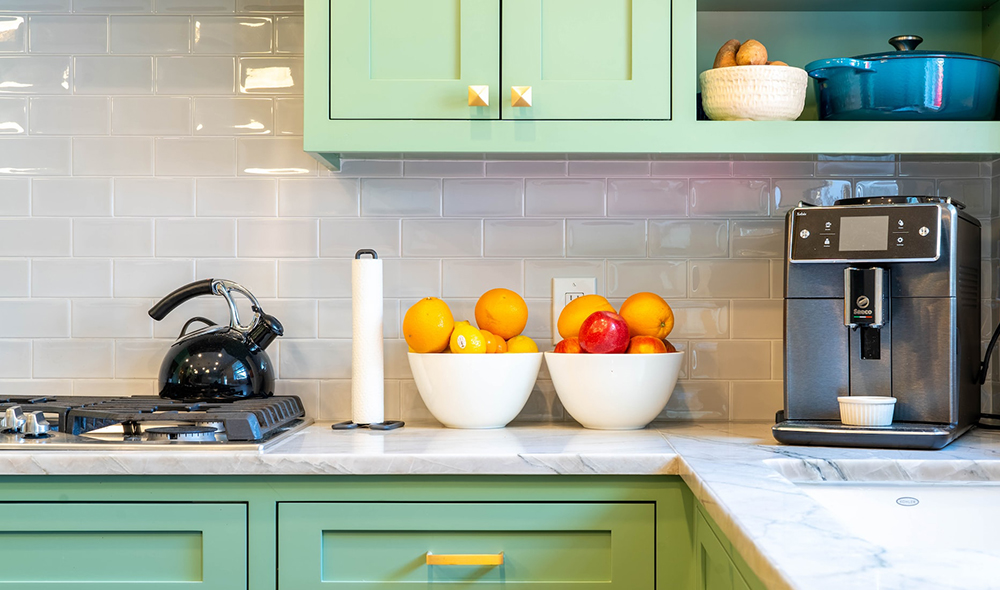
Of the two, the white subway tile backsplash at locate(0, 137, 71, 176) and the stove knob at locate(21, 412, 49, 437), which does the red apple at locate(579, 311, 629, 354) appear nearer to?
the stove knob at locate(21, 412, 49, 437)

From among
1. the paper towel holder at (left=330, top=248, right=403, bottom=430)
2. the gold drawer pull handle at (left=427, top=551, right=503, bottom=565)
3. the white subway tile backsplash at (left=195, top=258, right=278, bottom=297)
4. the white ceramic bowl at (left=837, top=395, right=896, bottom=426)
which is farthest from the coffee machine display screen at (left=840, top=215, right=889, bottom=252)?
the white subway tile backsplash at (left=195, top=258, right=278, bottom=297)

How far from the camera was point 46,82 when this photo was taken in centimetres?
194

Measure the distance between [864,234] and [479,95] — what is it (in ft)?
2.35

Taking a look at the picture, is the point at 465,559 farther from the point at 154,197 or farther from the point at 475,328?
the point at 154,197

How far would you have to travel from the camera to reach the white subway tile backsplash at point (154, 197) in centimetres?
193

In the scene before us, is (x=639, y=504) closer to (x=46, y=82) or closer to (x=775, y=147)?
(x=775, y=147)

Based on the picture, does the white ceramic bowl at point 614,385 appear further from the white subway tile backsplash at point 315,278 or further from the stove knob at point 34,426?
the stove knob at point 34,426

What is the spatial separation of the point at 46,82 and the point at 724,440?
5.43 feet

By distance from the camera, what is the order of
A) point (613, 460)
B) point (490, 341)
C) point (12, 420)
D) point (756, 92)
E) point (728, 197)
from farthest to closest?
point (728, 197), point (490, 341), point (756, 92), point (12, 420), point (613, 460)

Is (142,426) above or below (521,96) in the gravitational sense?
below

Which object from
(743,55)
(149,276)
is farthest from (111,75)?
(743,55)

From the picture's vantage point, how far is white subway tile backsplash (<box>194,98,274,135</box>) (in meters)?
1.93

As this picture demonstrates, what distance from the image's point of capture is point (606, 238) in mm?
1913

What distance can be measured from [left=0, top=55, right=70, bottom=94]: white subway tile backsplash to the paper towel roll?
2.81 feet
